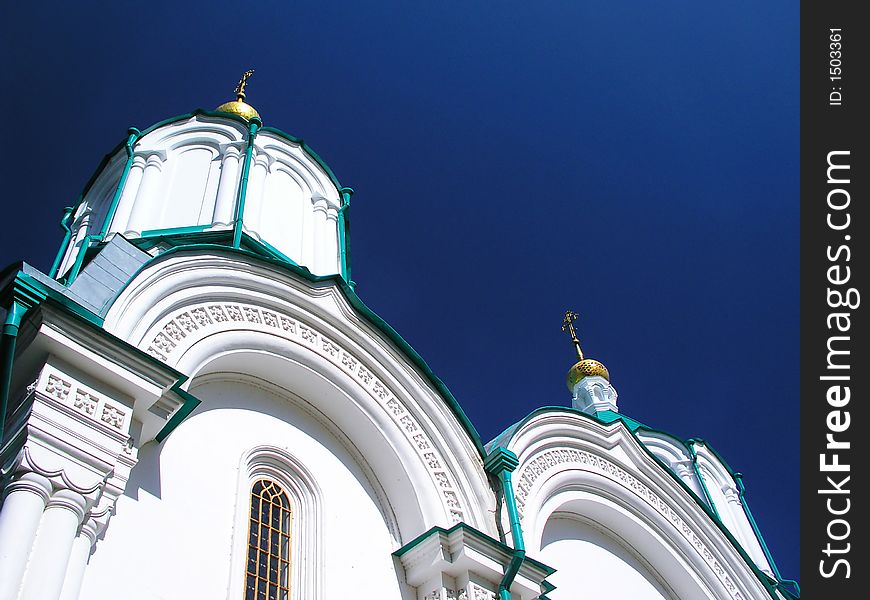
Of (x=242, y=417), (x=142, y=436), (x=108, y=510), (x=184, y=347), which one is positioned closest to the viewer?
(x=108, y=510)

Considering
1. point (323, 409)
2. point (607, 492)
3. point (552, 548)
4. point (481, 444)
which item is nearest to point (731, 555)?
point (607, 492)

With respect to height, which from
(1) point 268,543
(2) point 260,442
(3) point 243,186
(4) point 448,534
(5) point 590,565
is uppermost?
(3) point 243,186

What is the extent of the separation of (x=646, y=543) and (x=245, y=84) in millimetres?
9109

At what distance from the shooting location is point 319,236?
11203 millimetres

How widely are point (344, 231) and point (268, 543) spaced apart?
207 inches

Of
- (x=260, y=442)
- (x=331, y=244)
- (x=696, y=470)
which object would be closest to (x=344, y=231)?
(x=331, y=244)

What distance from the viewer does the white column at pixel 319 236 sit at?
35.0ft

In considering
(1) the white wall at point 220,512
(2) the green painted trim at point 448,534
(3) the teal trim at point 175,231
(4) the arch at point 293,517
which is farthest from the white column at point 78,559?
(3) the teal trim at point 175,231

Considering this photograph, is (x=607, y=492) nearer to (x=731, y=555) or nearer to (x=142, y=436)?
(x=731, y=555)

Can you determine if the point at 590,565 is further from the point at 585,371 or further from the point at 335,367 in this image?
the point at 585,371

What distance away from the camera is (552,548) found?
1006 centimetres

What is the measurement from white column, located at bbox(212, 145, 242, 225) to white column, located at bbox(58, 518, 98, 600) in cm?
477

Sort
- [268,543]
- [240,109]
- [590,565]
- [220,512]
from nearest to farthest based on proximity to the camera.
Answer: [220,512] → [268,543] → [590,565] → [240,109]

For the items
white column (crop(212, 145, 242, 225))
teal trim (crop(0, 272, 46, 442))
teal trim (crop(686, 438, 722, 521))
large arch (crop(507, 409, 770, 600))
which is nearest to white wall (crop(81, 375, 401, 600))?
teal trim (crop(0, 272, 46, 442))
